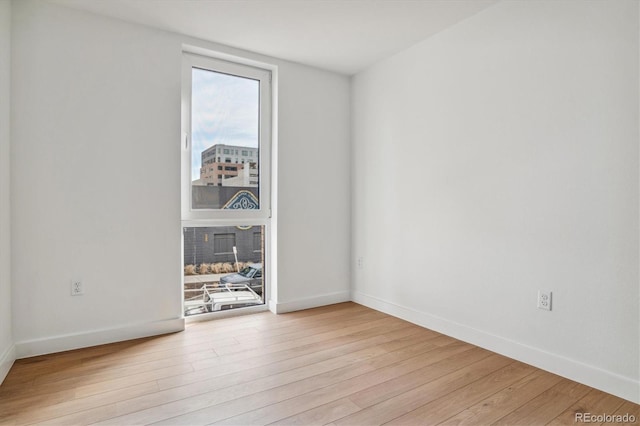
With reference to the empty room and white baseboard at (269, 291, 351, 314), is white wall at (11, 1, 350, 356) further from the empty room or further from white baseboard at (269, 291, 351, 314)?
white baseboard at (269, 291, 351, 314)

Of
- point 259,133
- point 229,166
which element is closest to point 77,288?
point 229,166

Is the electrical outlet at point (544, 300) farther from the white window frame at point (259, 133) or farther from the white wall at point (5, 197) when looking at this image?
the white wall at point (5, 197)

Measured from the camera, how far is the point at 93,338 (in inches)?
103

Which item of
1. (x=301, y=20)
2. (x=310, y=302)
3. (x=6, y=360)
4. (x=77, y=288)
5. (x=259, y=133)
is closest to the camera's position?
(x=6, y=360)

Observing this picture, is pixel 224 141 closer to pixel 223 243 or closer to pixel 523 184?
pixel 223 243

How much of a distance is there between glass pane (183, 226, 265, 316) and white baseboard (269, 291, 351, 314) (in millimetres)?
233

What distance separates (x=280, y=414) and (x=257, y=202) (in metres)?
2.11

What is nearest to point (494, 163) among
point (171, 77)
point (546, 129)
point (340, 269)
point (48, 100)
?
point (546, 129)

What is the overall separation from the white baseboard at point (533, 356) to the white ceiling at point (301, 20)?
7.74 feet

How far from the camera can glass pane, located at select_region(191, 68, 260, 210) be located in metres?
3.18

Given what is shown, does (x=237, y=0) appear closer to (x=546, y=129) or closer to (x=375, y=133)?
(x=375, y=133)

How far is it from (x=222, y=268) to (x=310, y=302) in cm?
96

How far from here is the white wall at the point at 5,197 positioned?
219 cm

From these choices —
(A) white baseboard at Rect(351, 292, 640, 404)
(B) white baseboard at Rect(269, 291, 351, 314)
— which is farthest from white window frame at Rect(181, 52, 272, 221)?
(A) white baseboard at Rect(351, 292, 640, 404)
